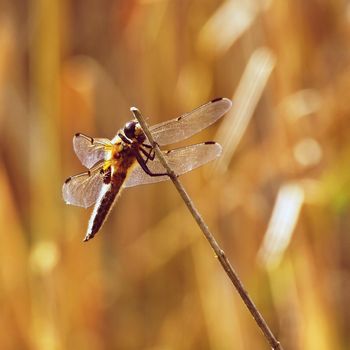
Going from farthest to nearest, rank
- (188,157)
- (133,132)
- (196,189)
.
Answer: (196,189) → (188,157) → (133,132)

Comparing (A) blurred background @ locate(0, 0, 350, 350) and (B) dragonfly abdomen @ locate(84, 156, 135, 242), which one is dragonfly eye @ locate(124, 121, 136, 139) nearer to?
(B) dragonfly abdomen @ locate(84, 156, 135, 242)

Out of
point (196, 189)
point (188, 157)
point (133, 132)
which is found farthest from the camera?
point (196, 189)

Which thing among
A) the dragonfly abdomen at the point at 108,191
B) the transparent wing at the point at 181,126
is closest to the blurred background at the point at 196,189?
the transparent wing at the point at 181,126

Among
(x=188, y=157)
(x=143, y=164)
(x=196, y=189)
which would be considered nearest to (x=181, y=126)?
(x=188, y=157)

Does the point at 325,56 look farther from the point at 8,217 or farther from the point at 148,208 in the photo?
the point at 8,217

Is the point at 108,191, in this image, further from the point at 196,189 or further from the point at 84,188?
the point at 196,189

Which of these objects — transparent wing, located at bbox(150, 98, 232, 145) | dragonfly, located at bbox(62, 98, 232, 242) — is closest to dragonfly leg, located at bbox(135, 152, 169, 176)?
dragonfly, located at bbox(62, 98, 232, 242)
